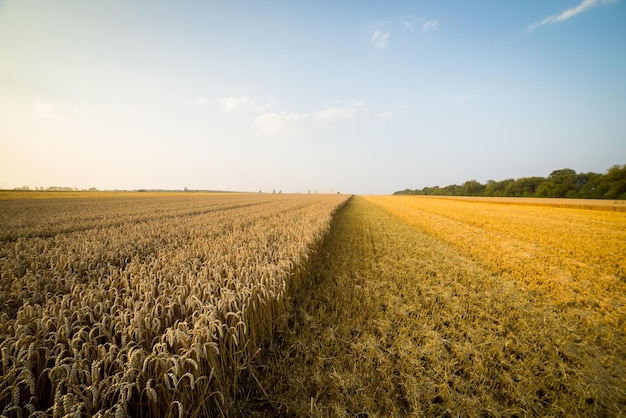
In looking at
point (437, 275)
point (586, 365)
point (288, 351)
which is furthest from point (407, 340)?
point (437, 275)

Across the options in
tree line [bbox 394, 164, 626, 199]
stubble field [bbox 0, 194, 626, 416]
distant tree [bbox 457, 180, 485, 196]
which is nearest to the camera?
stubble field [bbox 0, 194, 626, 416]

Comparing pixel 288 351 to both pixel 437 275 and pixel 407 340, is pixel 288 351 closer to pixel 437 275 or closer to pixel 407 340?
pixel 407 340

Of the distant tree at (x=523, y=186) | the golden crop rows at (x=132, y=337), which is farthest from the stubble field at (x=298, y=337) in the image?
the distant tree at (x=523, y=186)

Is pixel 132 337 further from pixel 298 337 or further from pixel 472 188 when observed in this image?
pixel 472 188

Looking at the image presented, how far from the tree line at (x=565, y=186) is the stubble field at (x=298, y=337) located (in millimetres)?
71077

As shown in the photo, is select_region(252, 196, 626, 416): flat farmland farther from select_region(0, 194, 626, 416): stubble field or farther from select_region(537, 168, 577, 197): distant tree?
select_region(537, 168, 577, 197): distant tree

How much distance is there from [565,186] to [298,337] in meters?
89.4

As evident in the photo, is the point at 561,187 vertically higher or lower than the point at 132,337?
higher

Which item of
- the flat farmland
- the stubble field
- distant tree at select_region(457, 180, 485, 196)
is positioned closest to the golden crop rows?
the stubble field

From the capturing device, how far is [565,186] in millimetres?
62812

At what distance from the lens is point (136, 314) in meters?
2.40

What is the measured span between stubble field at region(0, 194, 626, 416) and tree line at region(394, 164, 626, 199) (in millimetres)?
71077

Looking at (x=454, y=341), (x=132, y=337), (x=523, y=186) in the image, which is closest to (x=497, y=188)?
(x=523, y=186)

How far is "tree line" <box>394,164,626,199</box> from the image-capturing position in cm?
5091
